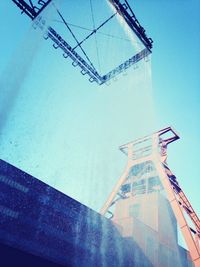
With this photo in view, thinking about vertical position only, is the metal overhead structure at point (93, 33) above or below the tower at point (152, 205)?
above

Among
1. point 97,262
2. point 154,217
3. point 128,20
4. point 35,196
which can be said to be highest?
point 128,20

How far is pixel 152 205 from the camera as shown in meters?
17.2

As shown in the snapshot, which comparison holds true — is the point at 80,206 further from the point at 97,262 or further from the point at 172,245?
the point at 172,245

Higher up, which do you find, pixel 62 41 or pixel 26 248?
pixel 62 41

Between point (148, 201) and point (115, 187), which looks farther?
point (148, 201)

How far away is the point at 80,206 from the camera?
11.6 metres

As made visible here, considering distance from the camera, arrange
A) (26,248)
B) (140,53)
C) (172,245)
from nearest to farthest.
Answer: (26,248) → (140,53) → (172,245)

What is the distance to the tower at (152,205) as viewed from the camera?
13172 millimetres

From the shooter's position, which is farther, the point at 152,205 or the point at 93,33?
the point at 152,205

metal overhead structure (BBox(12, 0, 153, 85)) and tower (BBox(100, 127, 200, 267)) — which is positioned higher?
metal overhead structure (BBox(12, 0, 153, 85))

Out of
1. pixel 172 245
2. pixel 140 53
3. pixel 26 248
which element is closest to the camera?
pixel 26 248

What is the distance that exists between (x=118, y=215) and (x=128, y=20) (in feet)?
43.6

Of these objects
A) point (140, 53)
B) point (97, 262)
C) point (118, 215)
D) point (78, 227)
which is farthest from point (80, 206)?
point (140, 53)

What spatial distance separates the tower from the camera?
1317 cm
